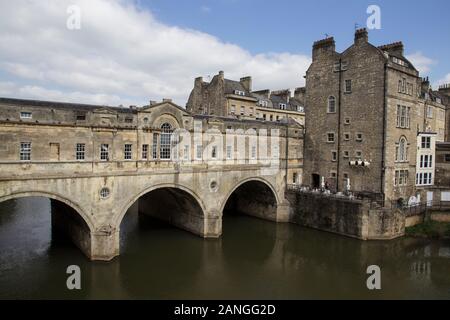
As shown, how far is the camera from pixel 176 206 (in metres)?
29.3

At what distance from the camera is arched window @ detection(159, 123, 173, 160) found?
23.8 metres

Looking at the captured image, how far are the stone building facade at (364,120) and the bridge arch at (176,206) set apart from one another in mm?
13721

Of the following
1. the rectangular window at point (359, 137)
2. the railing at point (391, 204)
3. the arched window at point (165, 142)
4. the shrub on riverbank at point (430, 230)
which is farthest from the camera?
the rectangular window at point (359, 137)

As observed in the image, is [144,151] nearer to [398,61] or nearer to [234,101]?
[234,101]

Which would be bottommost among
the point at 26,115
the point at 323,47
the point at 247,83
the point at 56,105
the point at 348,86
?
the point at 26,115

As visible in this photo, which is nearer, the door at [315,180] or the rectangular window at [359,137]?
the rectangular window at [359,137]

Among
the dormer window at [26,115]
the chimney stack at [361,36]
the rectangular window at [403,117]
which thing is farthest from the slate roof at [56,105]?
the rectangular window at [403,117]

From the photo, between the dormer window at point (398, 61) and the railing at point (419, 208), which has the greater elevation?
the dormer window at point (398, 61)

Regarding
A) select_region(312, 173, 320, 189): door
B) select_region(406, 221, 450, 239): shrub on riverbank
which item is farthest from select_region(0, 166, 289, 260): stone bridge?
select_region(406, 221, 450, 239): shrub on riverbank

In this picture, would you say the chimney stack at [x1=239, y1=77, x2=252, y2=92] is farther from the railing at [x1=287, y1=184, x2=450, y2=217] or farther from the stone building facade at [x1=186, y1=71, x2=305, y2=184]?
the railing at [x1=287, y1=184, x2=450, y2=217]

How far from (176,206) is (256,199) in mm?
8987

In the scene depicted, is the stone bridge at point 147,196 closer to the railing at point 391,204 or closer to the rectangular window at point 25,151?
the rectangular window at point 25,151

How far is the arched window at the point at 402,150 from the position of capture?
2968 centimetres

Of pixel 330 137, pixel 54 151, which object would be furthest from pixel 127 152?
pixel 330 137
